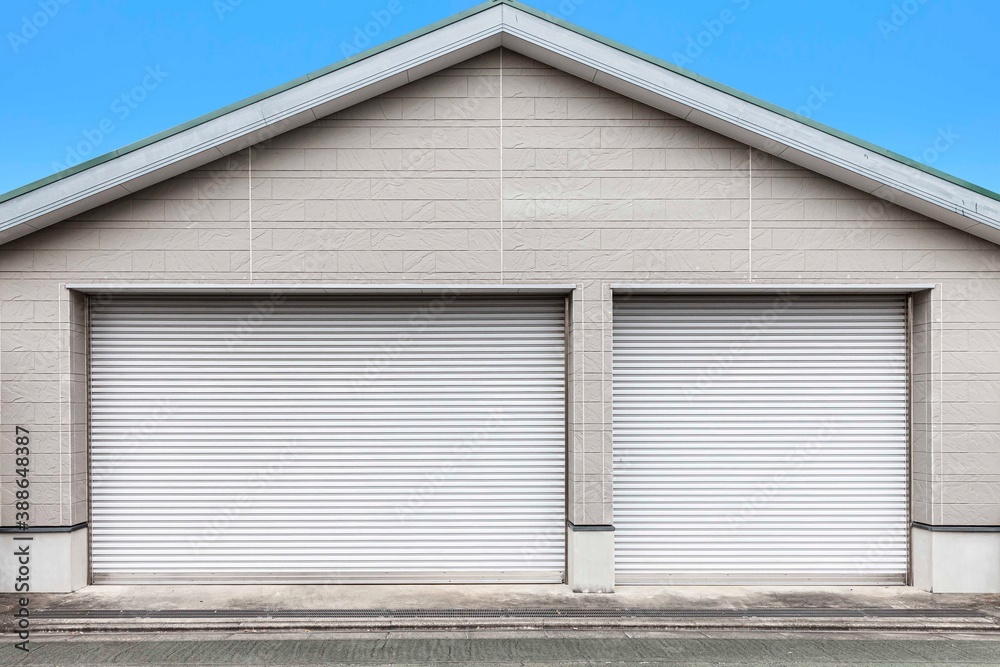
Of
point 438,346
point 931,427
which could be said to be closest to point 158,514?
point 438,346

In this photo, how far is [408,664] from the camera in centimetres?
598

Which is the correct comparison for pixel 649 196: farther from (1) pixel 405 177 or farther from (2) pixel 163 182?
(2) pixel 163 182

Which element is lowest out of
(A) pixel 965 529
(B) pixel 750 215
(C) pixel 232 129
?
(A) pixel 965 529

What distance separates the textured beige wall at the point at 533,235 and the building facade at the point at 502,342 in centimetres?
4

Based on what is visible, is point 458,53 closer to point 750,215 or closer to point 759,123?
point 759,123

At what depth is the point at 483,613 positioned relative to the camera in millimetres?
7180

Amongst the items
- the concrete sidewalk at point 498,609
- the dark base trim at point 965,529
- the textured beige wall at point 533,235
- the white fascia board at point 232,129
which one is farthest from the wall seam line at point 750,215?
the concrete sidewalk at point 498,609

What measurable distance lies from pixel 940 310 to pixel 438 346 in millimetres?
6108

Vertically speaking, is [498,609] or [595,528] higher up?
[595,528]

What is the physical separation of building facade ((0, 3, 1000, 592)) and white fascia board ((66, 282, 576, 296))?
0.05 meters

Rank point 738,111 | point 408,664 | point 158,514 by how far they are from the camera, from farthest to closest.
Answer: point 158,514 < point 738,111 < point 408,664

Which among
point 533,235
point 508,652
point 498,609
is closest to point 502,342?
point 533,235

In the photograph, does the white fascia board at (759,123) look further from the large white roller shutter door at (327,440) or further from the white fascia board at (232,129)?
the large white roller shutter door at (327,440)

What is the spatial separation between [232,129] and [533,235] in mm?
3653
